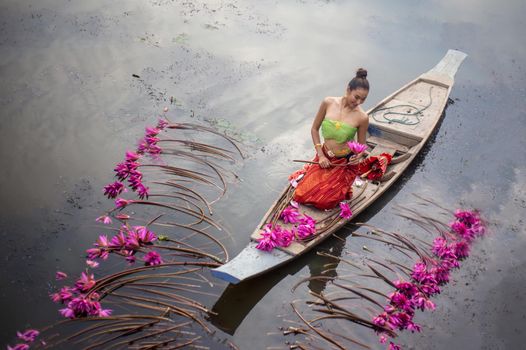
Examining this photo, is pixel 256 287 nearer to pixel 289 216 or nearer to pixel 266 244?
pixel 266 244

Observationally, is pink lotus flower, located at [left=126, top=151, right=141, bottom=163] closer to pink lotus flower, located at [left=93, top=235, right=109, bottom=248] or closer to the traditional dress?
pink lotus flower, located at [left=93, top=235, right=109, bottom=248]

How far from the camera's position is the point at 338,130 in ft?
19.7

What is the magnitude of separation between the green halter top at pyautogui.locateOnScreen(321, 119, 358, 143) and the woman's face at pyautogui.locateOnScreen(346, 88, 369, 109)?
0.95ft

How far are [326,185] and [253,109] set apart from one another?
2881 mm

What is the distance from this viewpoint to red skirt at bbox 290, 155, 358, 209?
6.12 m

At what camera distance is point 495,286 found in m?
6.18

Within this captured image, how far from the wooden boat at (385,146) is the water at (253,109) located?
41 centimetres

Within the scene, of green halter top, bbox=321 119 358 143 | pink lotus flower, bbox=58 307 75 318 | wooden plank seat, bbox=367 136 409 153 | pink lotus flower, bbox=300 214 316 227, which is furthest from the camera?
wooden plank seat, bbox=367 136 409 153

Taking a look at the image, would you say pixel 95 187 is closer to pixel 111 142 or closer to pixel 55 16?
pixel 111 142

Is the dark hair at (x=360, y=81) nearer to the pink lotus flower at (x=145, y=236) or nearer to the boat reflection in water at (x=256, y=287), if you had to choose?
the boat reflection in water at (x=256, y=287)

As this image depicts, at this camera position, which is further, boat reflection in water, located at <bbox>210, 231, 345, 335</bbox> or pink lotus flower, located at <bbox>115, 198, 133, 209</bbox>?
pink lotus flower, located at <bbox>115, 198, 133, 209</bbox>

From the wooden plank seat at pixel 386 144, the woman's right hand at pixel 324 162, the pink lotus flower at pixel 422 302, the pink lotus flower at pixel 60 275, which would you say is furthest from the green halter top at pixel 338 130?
the pink lotus flower at pixel 60 275

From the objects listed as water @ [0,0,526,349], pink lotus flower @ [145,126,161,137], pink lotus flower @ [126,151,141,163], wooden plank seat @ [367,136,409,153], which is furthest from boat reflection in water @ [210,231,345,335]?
pink lotus flower @ [145,126,161,137]

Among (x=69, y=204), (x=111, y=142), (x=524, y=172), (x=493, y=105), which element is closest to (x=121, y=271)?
(x=69, y=204)
